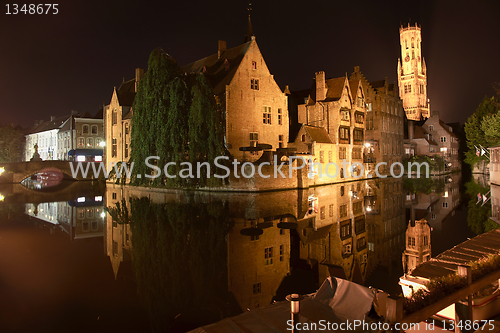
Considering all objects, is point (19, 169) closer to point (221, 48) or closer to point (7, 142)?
point (7, 142)

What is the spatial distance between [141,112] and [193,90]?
451 centimetres

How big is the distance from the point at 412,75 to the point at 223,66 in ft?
326

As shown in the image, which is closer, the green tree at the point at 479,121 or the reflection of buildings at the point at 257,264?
the reflection of buildings at the point at 257,264

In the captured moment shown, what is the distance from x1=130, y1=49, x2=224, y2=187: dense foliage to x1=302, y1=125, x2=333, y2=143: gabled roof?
42.8 feet

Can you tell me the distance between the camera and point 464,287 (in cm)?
422

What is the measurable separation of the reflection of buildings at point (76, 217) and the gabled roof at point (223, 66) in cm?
1685

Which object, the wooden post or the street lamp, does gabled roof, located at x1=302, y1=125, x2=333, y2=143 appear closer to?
the wooden post

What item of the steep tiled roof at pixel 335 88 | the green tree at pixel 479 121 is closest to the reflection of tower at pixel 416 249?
the steep tiled roof at pixel 335 88

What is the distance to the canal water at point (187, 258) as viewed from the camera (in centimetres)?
595

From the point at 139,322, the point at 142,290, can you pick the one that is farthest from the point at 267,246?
the point at 139,322

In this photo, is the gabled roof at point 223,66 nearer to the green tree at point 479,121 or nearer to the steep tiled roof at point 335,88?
the steep tiled roof at point 335,88

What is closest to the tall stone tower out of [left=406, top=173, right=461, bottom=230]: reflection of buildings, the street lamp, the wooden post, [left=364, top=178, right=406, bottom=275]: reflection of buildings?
[left=406, top=173, right=461, bottom=230]: reflection of buildings

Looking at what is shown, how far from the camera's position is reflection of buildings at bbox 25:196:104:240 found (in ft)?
45.3

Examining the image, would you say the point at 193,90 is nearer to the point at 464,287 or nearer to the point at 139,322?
the point at 139,322
